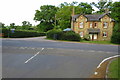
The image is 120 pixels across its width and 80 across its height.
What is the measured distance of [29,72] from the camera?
844 cm

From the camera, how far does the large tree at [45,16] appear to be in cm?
7219

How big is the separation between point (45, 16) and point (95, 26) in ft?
120

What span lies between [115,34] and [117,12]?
→ 16762mm

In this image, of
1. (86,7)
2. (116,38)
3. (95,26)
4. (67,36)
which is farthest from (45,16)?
(116,38)

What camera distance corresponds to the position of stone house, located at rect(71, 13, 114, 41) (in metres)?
40.3

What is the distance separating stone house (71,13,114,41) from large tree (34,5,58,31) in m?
32.4

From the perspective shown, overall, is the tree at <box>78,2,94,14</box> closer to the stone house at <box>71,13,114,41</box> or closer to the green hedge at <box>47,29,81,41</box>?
the stone house at <box>71,13,114,41</box>

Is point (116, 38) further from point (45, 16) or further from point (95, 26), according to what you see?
point (45, 16)

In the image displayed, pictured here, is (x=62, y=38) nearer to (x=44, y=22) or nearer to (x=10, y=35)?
(x=10, y=35)

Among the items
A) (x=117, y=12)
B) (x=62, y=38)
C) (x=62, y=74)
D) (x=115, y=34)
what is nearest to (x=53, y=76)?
(x=62, y=74)

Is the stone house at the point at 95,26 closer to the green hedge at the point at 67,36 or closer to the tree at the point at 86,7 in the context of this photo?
the green hedge at the point at 67,36

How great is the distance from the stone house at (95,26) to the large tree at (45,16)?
32415 mm

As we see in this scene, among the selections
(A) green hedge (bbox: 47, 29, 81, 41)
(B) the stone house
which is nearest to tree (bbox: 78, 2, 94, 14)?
(B) the stone house

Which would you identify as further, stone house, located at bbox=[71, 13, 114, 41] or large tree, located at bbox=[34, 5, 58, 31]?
large tree, located at bbox=[34, 5, 58, 31]
